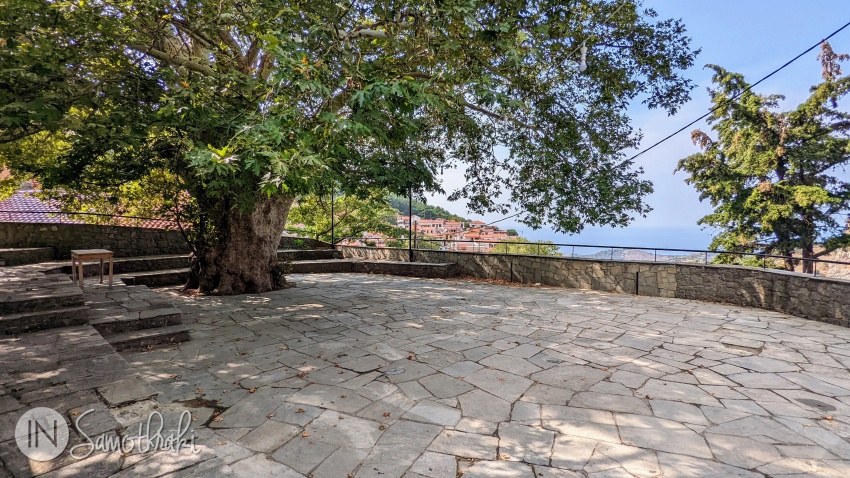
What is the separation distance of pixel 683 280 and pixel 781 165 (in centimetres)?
1146

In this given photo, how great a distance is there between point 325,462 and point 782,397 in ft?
10.8

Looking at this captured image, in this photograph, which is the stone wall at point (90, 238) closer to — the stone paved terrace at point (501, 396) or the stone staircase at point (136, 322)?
the stone staircase at point (136, 322)

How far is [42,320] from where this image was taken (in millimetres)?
3590

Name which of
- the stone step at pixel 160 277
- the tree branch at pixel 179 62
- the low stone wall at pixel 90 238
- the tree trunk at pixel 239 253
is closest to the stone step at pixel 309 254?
the stone step at pixel 160 277

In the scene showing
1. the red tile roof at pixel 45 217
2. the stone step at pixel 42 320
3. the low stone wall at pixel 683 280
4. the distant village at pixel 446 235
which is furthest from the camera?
the distant village at pixel 446 235

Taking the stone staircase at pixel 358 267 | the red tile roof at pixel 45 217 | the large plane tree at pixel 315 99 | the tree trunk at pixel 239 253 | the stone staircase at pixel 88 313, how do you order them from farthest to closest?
the stone staircase at pixel 358 267
the red tile roof at pixel 45 217
the tree trunk at pixel 239 253
the stone staircase at pixel 88 313
the large plane tree at pixel 315 99

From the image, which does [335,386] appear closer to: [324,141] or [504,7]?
[324,141]

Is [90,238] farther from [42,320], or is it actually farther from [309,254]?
[42,320]

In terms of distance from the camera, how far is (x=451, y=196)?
8.30 metres

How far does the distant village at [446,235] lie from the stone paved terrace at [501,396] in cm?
471

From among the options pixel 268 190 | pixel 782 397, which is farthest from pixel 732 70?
pixel 268 190

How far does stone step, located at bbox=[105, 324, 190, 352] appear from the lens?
368 centimetres

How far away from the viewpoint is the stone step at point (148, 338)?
12.1ft

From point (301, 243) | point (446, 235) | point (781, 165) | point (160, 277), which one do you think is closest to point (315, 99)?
point (160, 277)
